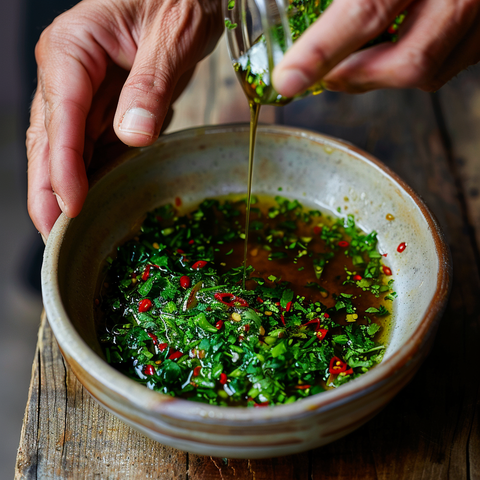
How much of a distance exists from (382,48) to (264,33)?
35 centimetres

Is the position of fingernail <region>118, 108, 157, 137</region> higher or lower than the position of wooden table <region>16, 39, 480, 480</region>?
higher

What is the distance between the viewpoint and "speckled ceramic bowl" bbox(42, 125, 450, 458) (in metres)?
1.04

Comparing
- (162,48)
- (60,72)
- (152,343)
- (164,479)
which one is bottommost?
(164,479)

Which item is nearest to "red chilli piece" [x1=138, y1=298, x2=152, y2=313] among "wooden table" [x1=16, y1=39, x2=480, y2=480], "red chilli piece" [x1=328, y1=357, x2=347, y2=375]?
"wooden table" [x1=16, y1=39, x2=480, y2=480]

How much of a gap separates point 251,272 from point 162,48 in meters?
0.88

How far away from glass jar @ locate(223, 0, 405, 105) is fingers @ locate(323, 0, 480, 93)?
5 cm

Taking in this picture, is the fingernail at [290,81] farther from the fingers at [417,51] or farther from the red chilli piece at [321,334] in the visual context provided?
the red chilli piece at [321,334]

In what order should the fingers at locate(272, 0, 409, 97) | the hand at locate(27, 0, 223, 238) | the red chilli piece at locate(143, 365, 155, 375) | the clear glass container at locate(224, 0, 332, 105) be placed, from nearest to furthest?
the fingers at locate(272, 0, 409, 97), the clear glass container at locate(224, 0, 332, 105), the red chilli piece at locate(143, 365, 155, 375), the hand at locate(27, 0, 223, 238)

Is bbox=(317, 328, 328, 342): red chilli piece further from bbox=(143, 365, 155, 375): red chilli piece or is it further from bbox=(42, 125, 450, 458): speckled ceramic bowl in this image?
bbox=(143, 365, 155, 375): red chilli piece

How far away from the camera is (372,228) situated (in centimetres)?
196

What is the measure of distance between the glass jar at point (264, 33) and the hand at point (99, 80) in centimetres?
27

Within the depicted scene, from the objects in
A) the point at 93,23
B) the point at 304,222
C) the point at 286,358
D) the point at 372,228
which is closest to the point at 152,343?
the point at 286,358

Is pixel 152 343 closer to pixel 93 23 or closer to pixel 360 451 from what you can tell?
pixel 360 451

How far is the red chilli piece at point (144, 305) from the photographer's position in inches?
63.3
